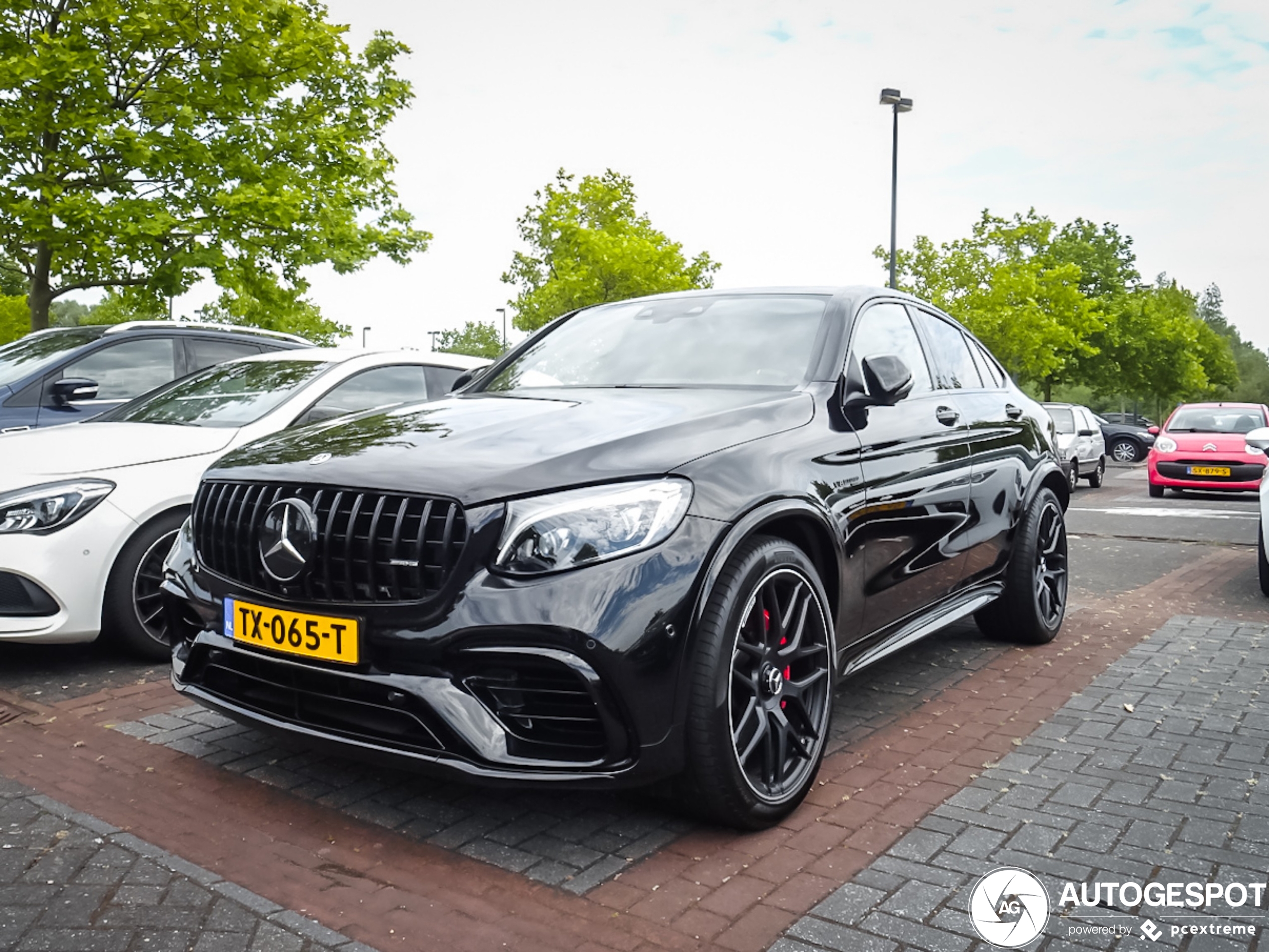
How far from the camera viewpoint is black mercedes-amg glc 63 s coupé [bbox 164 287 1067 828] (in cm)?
298

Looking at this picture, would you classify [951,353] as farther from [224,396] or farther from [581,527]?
[224,396]

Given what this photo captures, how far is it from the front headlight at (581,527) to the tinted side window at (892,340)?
4.95ft

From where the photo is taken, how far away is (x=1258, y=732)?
14.4ft

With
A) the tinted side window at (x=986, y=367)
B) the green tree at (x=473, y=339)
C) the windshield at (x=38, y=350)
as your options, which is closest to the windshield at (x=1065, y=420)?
the tinted side window at (x=986, y=367)

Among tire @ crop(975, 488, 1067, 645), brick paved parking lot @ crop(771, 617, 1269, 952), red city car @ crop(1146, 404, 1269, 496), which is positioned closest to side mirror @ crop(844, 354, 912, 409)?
brick paved parking lot @ crop(771, 617, 1269, 952)

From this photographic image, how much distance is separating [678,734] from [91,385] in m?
6.00

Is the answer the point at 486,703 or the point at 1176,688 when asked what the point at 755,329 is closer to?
the point at 486,703

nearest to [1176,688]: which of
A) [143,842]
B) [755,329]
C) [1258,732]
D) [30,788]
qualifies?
[1258,732]

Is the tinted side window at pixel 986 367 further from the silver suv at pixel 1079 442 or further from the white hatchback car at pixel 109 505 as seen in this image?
the silver suv at pixel 1079 442

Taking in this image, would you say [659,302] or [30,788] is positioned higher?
[659,302]

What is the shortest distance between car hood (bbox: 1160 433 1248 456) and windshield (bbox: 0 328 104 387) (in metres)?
15.6

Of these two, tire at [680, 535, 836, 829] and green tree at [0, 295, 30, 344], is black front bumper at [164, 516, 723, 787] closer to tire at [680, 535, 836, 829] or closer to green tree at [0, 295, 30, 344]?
tire at [680, 535, 836, 829]

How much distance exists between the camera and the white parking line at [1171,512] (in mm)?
14289

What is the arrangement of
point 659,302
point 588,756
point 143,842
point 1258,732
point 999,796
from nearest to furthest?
point 588,756 < point 143,842 < point 999,796 < point 1258,732 < point 659,302
